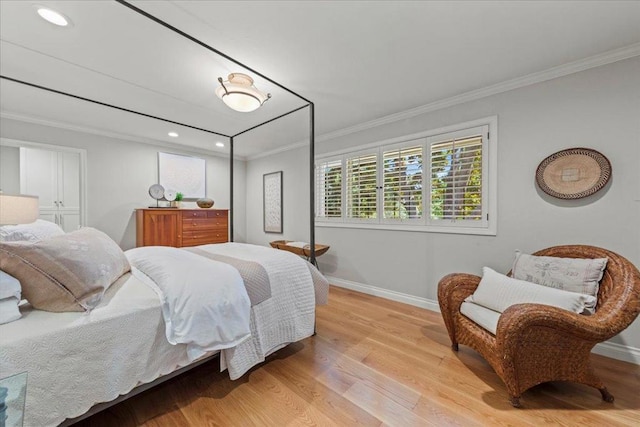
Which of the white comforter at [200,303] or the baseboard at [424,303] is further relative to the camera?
the baseboard at [424,303]

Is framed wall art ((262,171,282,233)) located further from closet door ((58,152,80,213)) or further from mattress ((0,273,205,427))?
mattress ((0,273,205,427))

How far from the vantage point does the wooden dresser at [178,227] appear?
384 centimetres

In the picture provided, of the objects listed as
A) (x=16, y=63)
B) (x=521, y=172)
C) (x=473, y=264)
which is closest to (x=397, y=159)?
(x=521, y=172)

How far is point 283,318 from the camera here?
5.97ft

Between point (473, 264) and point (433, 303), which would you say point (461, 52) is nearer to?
point (473, 264)

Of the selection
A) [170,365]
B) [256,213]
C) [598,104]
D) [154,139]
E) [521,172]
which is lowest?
[170,365]

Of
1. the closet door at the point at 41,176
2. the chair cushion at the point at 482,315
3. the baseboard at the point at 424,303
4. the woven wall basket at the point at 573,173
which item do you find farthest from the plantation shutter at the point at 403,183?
the closet door at the point at 41,176

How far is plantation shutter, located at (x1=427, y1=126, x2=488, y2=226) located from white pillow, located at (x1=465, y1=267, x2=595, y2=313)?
0.85 m

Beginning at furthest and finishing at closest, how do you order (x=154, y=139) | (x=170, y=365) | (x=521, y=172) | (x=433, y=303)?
(x=154, y=139)
(x=433, y=303)
(x=521, y=172)
(x=170, y=365)

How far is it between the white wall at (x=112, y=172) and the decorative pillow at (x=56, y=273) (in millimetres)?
3220

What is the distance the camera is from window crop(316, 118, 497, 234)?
2607mm

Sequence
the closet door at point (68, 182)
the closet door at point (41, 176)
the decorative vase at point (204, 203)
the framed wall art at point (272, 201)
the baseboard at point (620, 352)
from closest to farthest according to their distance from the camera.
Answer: the baseboard at point (620, 352) < the closet door at point (41, 176) < the closet door at point (68, 182) < the decorative vase at point (204, 203) < the framed wall art at point (272, 201)

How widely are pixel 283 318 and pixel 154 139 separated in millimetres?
4077

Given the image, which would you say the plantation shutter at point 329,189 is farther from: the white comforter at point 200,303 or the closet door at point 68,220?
the closet door at point 68,220
